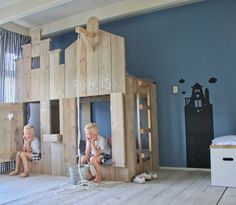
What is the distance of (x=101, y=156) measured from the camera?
4105mm

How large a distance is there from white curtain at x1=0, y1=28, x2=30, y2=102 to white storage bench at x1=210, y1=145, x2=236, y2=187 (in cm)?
379

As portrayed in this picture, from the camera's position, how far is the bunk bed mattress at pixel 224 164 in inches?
132

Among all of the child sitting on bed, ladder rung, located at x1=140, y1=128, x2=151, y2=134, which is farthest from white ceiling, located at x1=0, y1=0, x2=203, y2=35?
ladder rung, located at x1=140, y1=128, x2=151, y2=134

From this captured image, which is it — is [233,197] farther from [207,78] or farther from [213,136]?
[207,78]

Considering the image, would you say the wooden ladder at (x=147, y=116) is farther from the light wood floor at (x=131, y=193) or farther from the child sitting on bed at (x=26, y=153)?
the child sitting on bed at (x=26, y=153)

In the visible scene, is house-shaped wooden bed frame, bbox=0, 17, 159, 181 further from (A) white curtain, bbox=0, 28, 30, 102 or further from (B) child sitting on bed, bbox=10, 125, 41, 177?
(A) white curtain, bbox=0, 28, 30, 102

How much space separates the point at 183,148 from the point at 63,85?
224 centimetres

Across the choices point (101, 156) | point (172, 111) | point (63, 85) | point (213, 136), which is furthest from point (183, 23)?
point (101, 156)

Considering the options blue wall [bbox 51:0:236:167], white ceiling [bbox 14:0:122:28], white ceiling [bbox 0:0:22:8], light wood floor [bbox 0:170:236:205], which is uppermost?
white ceiling [bbox 14:0:122:28]

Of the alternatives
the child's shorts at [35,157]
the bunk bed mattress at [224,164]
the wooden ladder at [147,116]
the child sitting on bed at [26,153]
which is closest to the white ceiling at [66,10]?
the wooden ladder at [147,116]

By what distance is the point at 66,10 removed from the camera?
5039 millimetres

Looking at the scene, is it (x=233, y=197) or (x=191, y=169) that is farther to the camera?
(x=191, y=169)

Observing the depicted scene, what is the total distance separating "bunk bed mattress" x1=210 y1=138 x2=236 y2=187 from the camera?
11.0 feet

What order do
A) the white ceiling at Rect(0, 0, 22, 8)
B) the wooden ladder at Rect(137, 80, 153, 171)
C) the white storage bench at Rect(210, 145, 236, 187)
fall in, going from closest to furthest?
1. the white storage bench at Rect(210, 145, 236, 187)
2. the wooden ladder at Rect(137, 80, 153, 171)
3. the white ceiling at Rect(0, 0, 22, 8)
